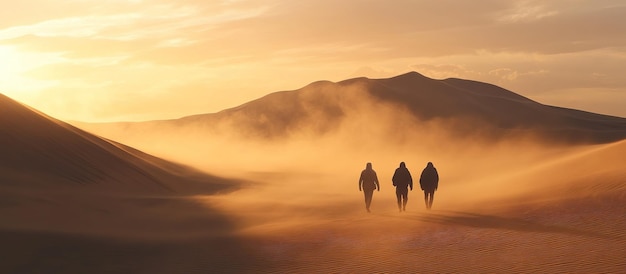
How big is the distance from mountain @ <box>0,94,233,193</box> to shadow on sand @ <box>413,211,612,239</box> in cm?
1618

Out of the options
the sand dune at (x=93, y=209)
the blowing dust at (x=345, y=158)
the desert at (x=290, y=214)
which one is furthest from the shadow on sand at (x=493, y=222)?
the sand dune at (x=93, y=209)

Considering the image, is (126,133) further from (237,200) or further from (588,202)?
(588,202)

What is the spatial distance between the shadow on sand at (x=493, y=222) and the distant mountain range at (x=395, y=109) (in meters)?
70.4

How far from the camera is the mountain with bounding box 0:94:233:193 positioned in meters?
33.8

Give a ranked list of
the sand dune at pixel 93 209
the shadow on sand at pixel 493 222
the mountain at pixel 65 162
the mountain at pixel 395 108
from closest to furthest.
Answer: the sand dune at pixel 93 209, the shadow on sand at pixel 493 222, the mountain at pixel 65 162, the mountain at pixel 395 108

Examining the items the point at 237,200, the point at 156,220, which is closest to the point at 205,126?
the point at 237,200

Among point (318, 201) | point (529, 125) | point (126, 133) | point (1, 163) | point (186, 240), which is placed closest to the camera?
point (186, 240)

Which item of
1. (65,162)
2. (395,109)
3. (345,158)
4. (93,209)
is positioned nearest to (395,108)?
(395,109)

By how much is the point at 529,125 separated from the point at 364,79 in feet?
89.6

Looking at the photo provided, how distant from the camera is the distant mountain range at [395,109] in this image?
10181 cm

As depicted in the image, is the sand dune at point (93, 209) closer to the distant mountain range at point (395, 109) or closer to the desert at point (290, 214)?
the desert at point (290, 214)

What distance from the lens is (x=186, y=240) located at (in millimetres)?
21688

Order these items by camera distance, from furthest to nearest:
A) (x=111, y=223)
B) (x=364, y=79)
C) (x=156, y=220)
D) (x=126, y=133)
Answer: (x=126, y=133) → (x=364, y=79) → (x=156, y=220) → (x=111, y=223)

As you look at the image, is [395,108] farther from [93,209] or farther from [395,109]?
[93,209]
